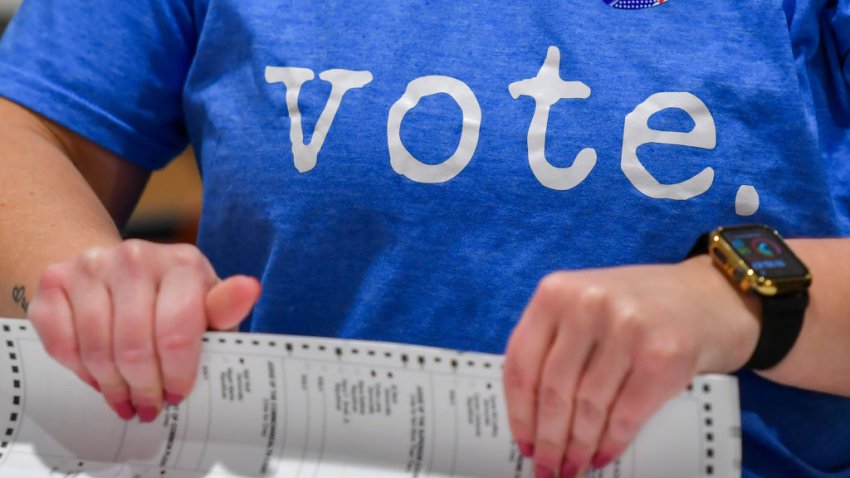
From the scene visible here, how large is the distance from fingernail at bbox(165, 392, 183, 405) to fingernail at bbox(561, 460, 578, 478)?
0.25 m

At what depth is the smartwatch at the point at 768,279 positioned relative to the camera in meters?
0.57

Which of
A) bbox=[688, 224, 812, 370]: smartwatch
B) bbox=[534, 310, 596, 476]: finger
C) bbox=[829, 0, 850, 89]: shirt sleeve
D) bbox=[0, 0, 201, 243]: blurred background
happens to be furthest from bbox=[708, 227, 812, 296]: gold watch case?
bbox=[0, 0, 201, 243]: blurred background

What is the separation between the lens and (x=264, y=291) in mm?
803

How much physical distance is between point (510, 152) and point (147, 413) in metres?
0.32

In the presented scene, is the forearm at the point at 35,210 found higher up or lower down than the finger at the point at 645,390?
lower down

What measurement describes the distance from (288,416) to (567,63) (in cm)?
34

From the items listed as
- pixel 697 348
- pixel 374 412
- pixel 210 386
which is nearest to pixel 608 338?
pixel 697 348

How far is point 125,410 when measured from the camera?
644 mm

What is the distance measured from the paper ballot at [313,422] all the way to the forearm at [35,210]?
103 millimetres

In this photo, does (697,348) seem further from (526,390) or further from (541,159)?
(541,159)

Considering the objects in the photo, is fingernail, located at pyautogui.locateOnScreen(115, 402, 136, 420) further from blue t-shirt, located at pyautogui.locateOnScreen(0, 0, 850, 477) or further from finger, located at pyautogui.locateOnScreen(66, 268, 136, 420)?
blue t-shirt, located at pyautogui.locateOnScreen(0, 0, 850, 477)

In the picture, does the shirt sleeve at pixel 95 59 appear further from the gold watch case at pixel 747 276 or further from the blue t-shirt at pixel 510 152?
the gold watch case at pixel 747 276

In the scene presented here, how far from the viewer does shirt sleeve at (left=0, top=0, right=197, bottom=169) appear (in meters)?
0.85

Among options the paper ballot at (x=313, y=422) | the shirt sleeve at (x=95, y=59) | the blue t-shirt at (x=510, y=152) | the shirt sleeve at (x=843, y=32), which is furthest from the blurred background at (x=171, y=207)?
the shirt sleeve at (x=843, y=32)
